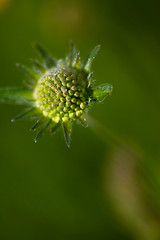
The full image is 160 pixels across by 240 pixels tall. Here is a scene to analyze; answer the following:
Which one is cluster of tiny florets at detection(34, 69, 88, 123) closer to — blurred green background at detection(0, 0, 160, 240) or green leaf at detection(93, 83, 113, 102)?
green leaf at detection(93, 83, 113, 102)

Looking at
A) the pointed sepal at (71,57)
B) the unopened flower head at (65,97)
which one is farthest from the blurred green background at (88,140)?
the unopened flower head at (65,97)

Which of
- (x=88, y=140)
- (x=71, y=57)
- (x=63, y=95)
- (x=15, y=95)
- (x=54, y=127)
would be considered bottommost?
(x=54, y=127)

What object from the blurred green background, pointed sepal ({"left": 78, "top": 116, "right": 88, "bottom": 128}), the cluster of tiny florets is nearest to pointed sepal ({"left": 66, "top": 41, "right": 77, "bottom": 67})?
the cluster of tiny florets

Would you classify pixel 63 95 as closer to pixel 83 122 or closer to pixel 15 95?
pixel 83 122

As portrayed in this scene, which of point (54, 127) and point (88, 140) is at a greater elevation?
point (88, 140)

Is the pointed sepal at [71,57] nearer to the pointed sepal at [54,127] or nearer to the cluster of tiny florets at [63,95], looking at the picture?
the cluster of tiny florets at [63,95]

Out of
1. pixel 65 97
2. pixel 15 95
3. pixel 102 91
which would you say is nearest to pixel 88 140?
pixel 15 95

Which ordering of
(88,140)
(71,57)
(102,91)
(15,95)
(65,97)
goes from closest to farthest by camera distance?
(102,91), (65,97), (71,57), (15,95), (88,140)
